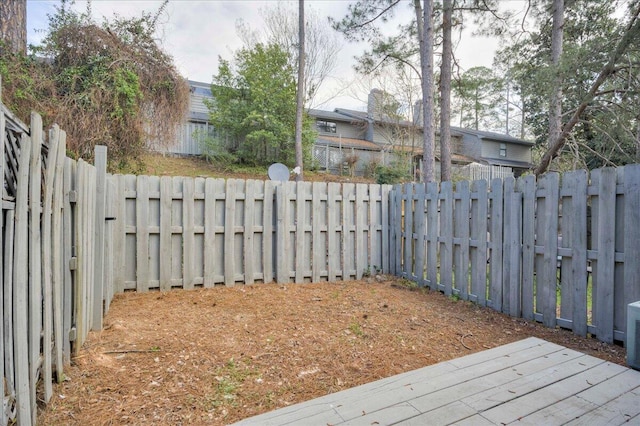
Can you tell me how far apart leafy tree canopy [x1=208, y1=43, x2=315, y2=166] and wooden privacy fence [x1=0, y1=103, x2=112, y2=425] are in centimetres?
1151

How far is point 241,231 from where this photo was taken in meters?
4.48

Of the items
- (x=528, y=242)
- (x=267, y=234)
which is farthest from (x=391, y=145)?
(x=528, y=242)

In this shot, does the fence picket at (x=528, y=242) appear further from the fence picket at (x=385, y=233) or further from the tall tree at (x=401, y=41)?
the tall tree at (x=401, y=41)

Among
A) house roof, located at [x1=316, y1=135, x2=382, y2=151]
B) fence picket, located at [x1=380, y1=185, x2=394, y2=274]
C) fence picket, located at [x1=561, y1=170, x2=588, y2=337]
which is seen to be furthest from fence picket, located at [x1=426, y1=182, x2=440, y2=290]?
house roof, located at [x1=316, y1=135, x2=382, y2=151]

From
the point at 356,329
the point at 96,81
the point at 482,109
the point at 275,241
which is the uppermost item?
the point at 482,109

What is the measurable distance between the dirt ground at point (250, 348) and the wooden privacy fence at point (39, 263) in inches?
9.7

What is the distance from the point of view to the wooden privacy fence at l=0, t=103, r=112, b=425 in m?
1.35

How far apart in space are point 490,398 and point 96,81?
6195 mm

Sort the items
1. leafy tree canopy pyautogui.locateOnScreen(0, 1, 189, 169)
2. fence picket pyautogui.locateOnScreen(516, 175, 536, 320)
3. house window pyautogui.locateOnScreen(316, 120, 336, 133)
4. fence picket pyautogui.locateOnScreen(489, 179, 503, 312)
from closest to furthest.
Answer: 1. fence picket pyautogui.locateOnScreen(516, 175, 536, 320)
2. fence picket pyautogui.locateOnScreen(489, 179, 503, 312)
3. leafy tree canopy pyautogui.locateOnScreen(0, 1, 189, 169)
4. house window pyautogui.locateOnScreen(316, 120, 336, 133)

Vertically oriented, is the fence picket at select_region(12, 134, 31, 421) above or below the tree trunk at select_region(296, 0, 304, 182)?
below

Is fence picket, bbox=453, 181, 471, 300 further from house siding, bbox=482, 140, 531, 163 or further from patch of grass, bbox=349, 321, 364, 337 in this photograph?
house siding, bbox=482, 140, 531, 163

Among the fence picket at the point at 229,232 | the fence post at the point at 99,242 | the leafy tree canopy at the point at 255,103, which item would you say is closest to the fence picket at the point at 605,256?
the fence picket at the point at 229,232

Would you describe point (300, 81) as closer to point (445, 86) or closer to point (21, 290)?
point (445, 86)

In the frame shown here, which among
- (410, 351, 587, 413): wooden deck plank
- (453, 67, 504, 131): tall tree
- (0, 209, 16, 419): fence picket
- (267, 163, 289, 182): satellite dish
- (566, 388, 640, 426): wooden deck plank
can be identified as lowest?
(410, 351, 587, 413): wooden deck plank
